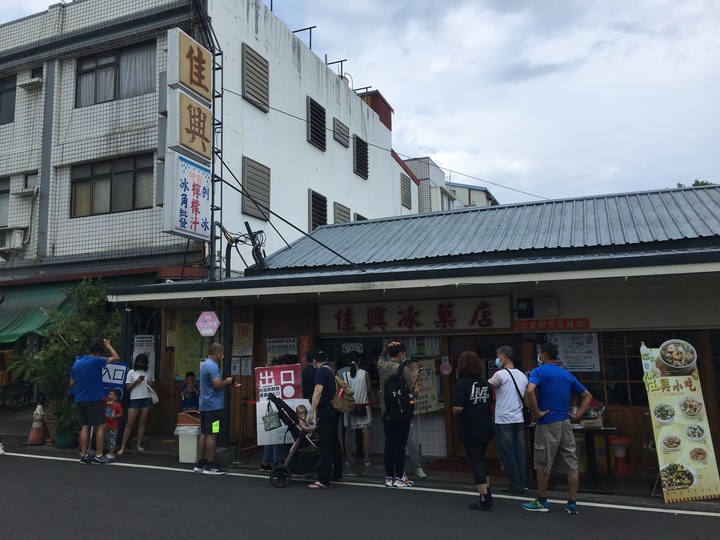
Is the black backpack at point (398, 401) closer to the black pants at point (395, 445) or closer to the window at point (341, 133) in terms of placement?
the black pants at point (395, 445)

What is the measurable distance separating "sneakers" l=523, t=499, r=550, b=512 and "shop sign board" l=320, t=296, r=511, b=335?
351 cm

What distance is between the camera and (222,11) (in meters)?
14.6

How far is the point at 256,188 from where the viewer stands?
15359 millimetres

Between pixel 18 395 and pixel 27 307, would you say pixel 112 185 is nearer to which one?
pixel 27 307

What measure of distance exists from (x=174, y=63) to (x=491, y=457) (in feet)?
29.7

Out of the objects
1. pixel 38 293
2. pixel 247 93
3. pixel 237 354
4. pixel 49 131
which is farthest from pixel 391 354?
pixel 49 131

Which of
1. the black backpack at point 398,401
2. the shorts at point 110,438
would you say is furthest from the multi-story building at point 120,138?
the black backpack at point 398,401

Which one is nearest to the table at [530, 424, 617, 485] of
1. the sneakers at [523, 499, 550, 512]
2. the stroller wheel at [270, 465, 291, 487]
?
the sneakers at [523, 499, 550, 512]

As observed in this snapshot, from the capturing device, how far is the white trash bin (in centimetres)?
977

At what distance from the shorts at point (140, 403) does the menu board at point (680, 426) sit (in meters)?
8.37

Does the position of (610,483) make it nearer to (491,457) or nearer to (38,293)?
(491,457)

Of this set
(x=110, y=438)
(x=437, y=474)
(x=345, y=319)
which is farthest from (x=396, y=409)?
(x=110, y=438)

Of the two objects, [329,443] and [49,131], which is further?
[49,131]

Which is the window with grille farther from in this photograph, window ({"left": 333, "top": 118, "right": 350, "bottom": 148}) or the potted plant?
the potted plant
